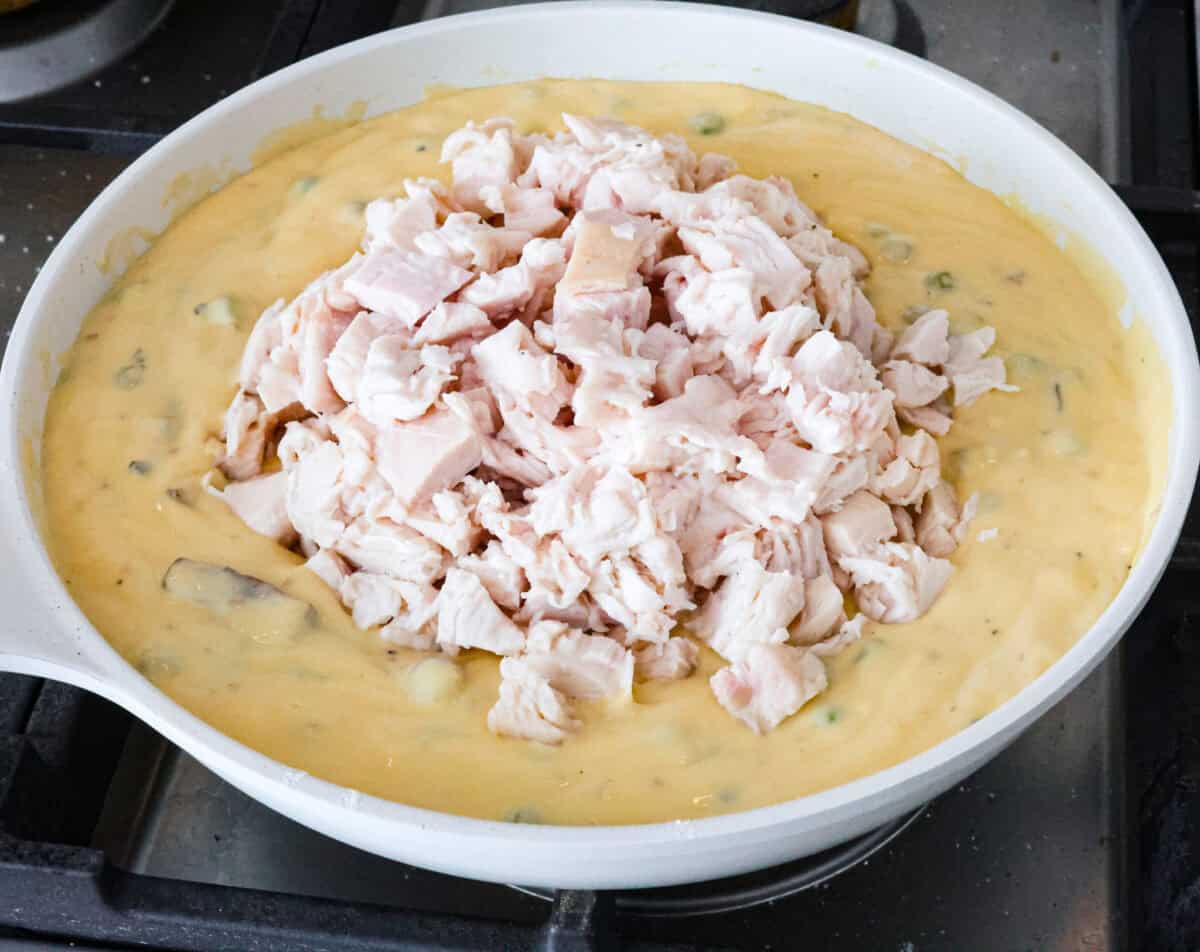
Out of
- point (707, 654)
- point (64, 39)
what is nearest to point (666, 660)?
point (707, 654)

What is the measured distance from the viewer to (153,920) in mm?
1102

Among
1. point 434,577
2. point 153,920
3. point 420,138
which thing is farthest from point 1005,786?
point 420,138

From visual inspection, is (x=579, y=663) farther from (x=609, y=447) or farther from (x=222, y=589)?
(x=222, y=589)

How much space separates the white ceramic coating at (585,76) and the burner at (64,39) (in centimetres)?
56

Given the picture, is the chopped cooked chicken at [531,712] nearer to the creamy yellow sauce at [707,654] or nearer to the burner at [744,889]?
the creamy yellow sauce at [707,654]

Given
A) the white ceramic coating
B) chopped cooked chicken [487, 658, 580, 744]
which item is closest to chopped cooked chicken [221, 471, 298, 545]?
the white ceramic coating

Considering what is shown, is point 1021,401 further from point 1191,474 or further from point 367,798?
point 367,798

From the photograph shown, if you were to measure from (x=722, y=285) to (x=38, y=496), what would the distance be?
0.64 metres

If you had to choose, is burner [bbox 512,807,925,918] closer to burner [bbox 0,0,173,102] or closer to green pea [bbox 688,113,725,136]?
green pea [bbox 688,113,725,136]

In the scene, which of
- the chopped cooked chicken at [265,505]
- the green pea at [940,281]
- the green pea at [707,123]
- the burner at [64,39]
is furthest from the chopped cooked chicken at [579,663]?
the burner at [64,39]

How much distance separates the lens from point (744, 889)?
1221 millimetres

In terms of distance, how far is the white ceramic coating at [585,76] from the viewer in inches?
37.2

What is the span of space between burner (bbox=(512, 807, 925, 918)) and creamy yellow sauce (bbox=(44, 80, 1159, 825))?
228 millimetres

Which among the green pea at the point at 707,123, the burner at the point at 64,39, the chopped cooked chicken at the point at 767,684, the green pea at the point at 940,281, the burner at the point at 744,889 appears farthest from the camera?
the burner at the point at 64,39
